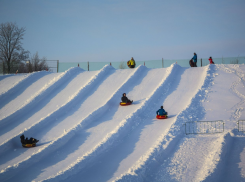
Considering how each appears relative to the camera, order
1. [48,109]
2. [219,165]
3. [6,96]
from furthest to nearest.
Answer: [6,96]
[48,109]
[219,165]

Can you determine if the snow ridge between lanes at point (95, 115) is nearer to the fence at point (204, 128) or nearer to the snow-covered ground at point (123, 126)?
the snow-covered ground at point (123, 126)

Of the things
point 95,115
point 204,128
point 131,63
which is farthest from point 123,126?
point 131,63

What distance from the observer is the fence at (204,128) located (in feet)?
42.3

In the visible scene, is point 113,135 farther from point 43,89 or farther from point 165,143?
point 43,89

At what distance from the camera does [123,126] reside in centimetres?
1363

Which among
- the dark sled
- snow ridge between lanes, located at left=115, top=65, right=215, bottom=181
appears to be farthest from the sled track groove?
snow ridge between lanes, located at left=115, top=65, right=215, bottom=181

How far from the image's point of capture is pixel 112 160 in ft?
35.8

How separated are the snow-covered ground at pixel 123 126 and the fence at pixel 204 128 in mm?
189

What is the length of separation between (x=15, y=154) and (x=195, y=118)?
999 cm

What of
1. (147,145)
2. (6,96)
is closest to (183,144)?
(147,145)

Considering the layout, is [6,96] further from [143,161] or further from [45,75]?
[143,161]

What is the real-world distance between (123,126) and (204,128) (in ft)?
14.2

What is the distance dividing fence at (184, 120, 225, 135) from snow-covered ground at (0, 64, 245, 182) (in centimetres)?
19

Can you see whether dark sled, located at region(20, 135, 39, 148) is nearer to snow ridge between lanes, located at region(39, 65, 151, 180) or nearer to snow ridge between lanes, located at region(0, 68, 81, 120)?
snow ridge between lanes, located at region(39, 65, 151, 180)
